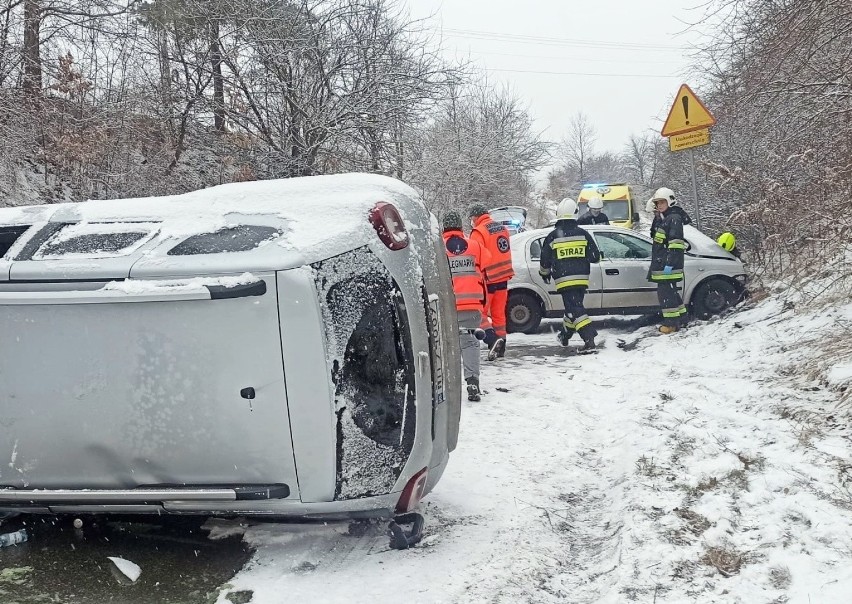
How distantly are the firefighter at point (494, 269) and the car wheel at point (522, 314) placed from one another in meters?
2.25

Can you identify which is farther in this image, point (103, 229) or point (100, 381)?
point (103, 229)

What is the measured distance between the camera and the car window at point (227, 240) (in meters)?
3.39

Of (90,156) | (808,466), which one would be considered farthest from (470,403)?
(90,156)

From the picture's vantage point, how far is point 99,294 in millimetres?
3307

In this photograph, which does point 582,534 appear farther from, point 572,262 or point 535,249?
point 535,249

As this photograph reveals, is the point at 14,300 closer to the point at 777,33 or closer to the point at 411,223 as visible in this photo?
the point at 411,223

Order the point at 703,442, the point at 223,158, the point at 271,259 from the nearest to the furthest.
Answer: the point at 271,259 < the point at 703,442 < the point at 223,158

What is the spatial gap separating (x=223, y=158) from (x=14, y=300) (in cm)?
1181

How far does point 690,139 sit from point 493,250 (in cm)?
404

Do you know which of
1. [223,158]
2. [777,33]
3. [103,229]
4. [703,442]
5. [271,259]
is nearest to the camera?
[271,259]

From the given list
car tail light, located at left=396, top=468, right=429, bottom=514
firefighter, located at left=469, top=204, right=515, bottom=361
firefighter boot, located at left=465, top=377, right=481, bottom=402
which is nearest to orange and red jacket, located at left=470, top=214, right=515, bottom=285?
firefighter, located at left=469, top=204, right=515, bottom=361

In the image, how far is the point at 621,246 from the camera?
10.3 m

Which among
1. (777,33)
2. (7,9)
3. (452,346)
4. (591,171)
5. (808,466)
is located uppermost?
(591,171)

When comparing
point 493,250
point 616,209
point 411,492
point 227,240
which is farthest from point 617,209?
point 227,240
